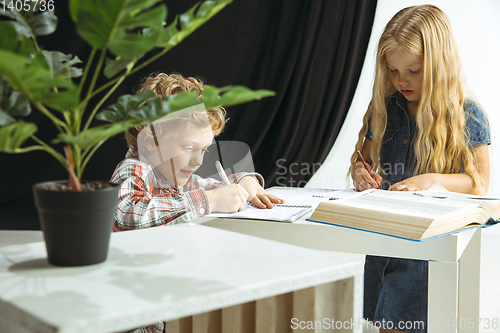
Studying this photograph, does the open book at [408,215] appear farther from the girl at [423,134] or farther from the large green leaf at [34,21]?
the large green leaf at [34,21]

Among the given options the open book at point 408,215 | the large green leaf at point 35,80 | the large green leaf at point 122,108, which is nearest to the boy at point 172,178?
the open book at point 408,215

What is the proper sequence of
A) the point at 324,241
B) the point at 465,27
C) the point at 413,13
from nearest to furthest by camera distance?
the point at 324,241, the point at 413,13, the point at 465,27

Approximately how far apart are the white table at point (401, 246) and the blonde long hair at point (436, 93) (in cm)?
47

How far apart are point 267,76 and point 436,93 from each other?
1.85 metres

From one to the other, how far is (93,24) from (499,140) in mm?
2988

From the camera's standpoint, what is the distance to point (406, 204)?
0.81 m

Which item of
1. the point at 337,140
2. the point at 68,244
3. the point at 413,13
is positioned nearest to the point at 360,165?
the point at 413,13

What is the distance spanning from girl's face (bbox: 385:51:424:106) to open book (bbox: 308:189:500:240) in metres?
0.53

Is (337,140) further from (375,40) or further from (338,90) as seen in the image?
(375,40)

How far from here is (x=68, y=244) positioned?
1.35 feet

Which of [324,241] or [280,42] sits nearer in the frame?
[324,241]

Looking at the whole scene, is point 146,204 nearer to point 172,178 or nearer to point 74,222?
point 172,178

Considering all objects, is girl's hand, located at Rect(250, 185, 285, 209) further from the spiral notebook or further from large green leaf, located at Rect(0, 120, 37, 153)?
large green leaf, located at Rect(0, 120, 37, 153)

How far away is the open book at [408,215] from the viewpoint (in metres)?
0.66
